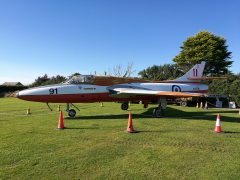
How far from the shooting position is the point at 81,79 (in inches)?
641

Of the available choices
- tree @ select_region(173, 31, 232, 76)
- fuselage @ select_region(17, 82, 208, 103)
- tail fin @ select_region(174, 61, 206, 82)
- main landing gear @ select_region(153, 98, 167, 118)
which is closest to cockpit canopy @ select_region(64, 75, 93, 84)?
fuselage @ select_region(17, 82, 208, 103)

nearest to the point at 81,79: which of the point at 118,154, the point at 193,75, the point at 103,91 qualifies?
the point at 103,91

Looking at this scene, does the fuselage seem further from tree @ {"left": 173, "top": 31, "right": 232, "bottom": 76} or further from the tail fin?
tree @ {"left": 173, "top": 31, "right": 232, "bottom": 76}

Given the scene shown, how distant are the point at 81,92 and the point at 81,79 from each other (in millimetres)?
843

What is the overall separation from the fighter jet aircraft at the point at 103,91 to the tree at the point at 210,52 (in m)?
30.7

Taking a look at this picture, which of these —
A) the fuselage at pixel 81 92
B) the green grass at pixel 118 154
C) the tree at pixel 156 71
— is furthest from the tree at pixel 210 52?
the green grass at pixel 118 154

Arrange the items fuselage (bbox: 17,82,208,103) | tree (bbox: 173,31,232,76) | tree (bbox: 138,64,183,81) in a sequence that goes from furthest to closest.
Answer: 1. tree (bbox: 138,64,183,81)
2. tree (bbox: 173,31,232,76)
3. fuselage (bbox: 17,82,208,103)

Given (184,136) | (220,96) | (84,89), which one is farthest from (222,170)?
(220,96)

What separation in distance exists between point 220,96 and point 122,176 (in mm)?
24022

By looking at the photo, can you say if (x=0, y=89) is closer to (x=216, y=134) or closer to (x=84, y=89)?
(x=84, y=89)

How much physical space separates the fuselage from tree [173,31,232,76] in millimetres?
31284

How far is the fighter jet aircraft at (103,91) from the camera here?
49.6ft

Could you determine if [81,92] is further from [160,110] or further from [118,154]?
[118,154]

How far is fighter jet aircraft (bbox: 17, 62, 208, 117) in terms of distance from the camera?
15117 mm
